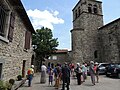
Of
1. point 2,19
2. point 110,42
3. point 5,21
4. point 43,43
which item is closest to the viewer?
point 2,19

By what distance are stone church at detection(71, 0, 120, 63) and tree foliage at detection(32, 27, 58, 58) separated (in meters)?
A: 4.71

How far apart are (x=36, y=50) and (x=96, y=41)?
492 inches

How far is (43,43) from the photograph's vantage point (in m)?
27.5

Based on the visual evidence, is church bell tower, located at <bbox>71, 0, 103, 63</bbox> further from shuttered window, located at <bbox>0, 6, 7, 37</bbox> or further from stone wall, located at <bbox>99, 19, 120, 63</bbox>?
shuttered window, located at <bbox>0, 6, 7, 37</bbox>

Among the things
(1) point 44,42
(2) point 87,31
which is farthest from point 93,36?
(1) point 44,42

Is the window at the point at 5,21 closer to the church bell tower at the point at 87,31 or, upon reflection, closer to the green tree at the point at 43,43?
the church bell tower at the point at 87,31

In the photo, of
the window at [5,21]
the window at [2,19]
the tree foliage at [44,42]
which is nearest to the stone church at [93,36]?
the tree foliage at [44,42]

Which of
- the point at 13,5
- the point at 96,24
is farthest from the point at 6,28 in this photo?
the point at 96,24

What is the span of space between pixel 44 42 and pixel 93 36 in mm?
10232

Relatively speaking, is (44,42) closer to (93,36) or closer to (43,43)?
(43,43)

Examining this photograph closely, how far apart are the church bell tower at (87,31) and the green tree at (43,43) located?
4.74 meters

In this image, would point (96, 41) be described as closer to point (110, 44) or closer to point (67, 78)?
point (110, 44)

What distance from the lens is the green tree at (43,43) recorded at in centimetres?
2727

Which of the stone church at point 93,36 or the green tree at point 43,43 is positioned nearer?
the stone church at point 93,36
